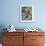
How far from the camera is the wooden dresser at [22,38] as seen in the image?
3617 millimetres

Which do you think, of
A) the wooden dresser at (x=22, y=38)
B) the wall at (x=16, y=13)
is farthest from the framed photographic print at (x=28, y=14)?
the wooden dresser at (x=22, y=38)

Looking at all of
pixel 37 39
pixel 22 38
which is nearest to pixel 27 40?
pixel 22 38

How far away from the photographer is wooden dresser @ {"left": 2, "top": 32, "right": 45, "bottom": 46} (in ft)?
11.9

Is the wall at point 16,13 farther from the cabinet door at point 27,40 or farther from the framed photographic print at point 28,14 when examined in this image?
the cabinet door at point 27,40

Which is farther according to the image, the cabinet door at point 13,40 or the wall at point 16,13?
the wall at point 16,13

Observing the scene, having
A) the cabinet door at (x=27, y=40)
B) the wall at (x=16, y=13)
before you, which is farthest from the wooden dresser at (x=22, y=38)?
the wall at (x=16, y=13)

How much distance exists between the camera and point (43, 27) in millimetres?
4137

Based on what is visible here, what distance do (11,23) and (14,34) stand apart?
0.61 meters

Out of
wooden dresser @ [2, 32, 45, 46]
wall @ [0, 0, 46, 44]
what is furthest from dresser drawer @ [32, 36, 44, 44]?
wall @ [0, 0, 46, 44]

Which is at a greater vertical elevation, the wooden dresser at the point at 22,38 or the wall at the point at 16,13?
the wall at the point at 16,13

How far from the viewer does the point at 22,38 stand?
11.9 feet

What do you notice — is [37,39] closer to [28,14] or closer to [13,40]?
[13,40]

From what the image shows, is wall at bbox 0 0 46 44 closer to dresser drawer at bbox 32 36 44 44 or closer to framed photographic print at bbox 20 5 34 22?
framed photographic print at bbox 20 5 34 22

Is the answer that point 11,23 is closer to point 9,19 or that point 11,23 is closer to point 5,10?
point 9,19
